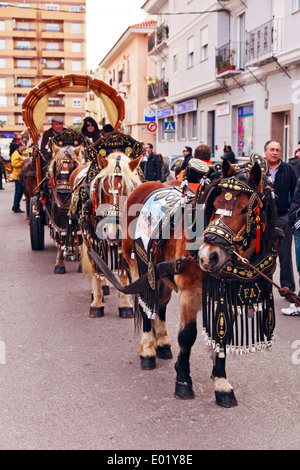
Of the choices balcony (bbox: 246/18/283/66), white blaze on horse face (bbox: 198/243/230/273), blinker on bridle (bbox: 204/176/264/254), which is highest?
balcony (bbox: 246/18/283/66)

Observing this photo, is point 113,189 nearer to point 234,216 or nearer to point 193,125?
point 234,216

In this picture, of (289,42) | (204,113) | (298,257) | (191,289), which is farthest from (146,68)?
(191,289)

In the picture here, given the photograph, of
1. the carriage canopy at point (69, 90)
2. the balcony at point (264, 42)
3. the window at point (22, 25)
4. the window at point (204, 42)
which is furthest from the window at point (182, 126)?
the window at point (22, 25)

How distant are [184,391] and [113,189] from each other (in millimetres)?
2150

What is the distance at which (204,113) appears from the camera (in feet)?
82.8

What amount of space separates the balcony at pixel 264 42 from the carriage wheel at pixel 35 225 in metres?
10.1

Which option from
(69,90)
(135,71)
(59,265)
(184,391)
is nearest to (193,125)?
(135,71)

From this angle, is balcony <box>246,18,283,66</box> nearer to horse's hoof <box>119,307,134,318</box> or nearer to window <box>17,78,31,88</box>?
horse's hoof <box>119,307,134,318</box>

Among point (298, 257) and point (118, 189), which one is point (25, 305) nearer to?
point (118, 189)

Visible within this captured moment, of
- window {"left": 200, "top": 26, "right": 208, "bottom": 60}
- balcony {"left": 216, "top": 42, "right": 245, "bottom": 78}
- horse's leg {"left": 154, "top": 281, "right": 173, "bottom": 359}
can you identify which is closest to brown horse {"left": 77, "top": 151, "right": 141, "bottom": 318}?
horse's leg {"left": 154, "top": 281, "right": 173, "bottom": 359}

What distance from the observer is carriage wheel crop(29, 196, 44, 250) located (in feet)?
31.5

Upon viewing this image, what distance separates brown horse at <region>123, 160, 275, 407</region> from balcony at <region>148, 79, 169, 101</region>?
27.7 m

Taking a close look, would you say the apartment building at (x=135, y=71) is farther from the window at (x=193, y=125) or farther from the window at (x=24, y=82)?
the window at (x=24, y=82)

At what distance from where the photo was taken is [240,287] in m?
3.57
